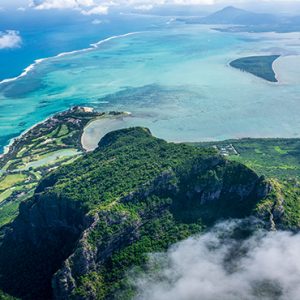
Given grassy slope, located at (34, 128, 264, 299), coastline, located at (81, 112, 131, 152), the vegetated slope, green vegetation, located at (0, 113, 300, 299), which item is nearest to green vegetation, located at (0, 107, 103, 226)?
coastline, located at (81, 112, 131, 152)

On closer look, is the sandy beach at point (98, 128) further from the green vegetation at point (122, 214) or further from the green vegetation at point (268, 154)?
the green vegetation at point (122, 214)

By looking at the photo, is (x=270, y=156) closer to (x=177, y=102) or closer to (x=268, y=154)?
(x=268, y=154)

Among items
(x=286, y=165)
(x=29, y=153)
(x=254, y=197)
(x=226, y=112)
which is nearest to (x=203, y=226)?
(x=254, y=197)

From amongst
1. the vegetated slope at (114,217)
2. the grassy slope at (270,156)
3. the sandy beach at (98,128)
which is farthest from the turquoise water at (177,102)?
the vegetated slope at (114,217)

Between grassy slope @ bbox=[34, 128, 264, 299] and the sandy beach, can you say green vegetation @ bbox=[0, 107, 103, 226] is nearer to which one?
the sandy beach

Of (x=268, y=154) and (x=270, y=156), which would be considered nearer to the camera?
(x=270, y=156)

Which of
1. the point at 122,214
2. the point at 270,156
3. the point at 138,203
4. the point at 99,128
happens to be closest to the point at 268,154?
the point at 270,156

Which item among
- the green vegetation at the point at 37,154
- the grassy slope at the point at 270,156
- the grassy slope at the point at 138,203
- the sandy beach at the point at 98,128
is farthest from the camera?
the sandy beach at the point at 98,128

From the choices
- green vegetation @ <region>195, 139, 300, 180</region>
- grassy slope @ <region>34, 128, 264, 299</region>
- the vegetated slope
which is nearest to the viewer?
the vegetated slope
